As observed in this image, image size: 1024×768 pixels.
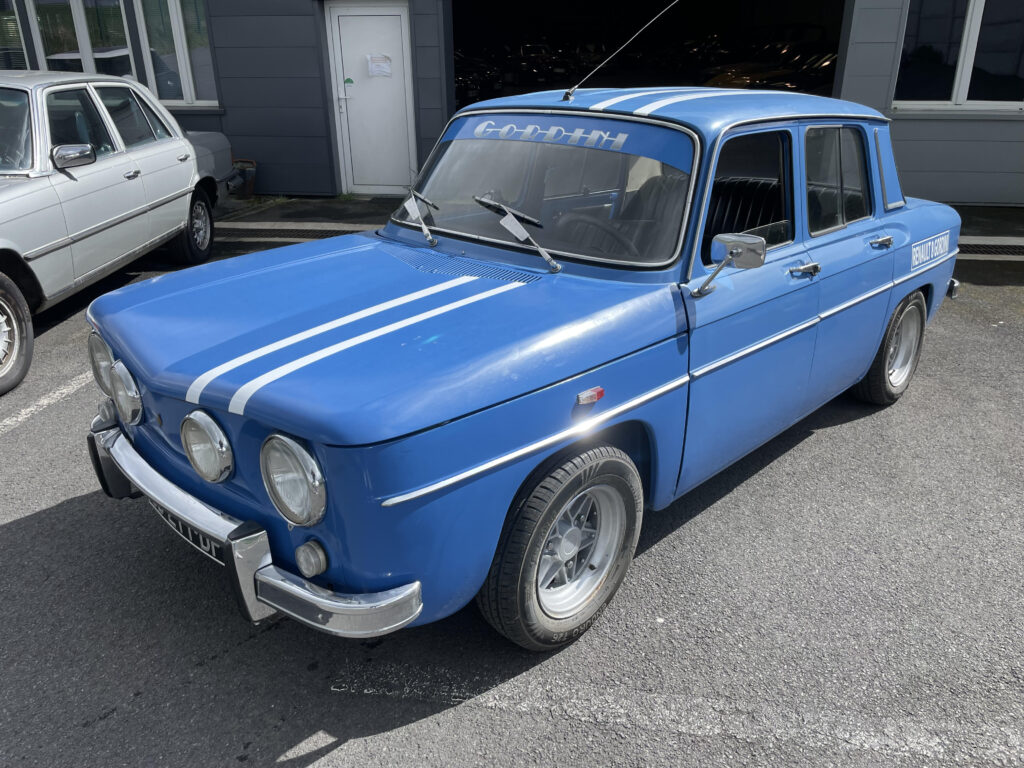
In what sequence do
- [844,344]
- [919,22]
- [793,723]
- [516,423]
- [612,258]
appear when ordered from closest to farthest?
[516,423] → [793,723] → [612,258] → [844,344] → [919,22]

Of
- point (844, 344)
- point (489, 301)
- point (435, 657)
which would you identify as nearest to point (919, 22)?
point (844, 344)

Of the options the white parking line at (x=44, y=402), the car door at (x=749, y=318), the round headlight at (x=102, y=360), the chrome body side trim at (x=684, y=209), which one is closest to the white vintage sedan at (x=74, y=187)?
the white parking line at (x=44, y=402)

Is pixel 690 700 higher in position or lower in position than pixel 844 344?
lower

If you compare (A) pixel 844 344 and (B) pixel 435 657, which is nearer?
(B) pixel 435 657

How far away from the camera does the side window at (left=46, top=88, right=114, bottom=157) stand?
5926 millimetres

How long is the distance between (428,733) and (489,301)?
4.72 ft

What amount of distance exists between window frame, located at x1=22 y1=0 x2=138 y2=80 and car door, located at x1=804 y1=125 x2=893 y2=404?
33.5ft

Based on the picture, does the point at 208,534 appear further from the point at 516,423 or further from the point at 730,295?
the point at 730,295

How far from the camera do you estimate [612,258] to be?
→ 3.07 meters

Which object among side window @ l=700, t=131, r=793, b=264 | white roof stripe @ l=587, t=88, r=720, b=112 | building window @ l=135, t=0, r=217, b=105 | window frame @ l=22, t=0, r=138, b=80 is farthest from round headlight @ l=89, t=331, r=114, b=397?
window frame @ l=22, t=0, r=138, b=80

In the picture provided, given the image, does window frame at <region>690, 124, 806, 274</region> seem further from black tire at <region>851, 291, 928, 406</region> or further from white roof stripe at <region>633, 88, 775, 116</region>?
black tire at <region>851, 291, 928, 406</region>

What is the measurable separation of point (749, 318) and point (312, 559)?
6.39ft

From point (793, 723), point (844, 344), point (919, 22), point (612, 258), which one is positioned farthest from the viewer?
point (919, 22)

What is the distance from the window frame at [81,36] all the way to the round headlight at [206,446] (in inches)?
408
